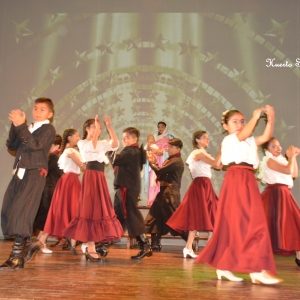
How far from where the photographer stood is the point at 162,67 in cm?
790

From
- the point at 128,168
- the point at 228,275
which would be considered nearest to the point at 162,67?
the point at 128,168

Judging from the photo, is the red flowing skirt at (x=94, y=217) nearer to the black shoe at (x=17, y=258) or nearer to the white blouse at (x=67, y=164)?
the black shoe at (x=17, y=258)

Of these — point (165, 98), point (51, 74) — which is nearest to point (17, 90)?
point (51, 74)

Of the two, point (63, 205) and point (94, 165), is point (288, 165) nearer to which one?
point (94, 165)

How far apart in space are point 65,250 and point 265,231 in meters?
3.28

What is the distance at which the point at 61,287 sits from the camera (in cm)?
300

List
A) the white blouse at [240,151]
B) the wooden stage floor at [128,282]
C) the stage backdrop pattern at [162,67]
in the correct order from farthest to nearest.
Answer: the stage backdrop pattern at [162,67], the white blouse at [240,151], the wooden stage floor at [128,282]

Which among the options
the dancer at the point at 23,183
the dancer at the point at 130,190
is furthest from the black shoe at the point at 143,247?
the dancer at the point at 23,183

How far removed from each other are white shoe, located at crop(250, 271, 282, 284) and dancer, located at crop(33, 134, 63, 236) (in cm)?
350

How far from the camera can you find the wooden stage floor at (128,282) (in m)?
2.82

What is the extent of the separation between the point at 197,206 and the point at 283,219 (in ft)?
3.70

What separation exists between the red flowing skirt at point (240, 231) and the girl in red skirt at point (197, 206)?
1.81 m

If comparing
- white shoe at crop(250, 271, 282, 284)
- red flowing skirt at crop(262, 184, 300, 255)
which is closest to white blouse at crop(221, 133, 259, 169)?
white shoe at crop(250, 271, 282, 284)

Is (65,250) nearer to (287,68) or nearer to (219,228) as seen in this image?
(219,228)
